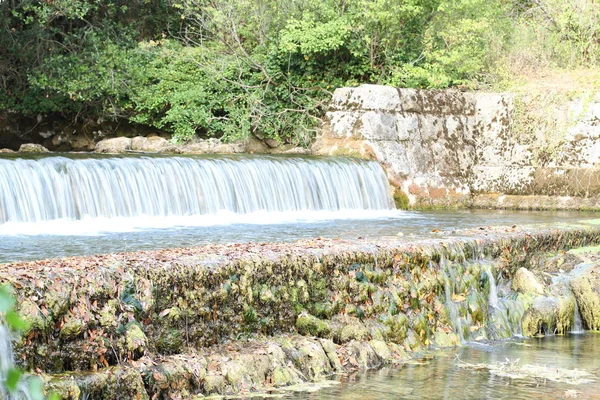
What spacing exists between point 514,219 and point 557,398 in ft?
26.2

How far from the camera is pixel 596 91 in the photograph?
1675cm

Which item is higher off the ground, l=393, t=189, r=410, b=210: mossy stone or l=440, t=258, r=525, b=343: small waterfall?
l=393, t=189, r=410, b=210: mossy stone

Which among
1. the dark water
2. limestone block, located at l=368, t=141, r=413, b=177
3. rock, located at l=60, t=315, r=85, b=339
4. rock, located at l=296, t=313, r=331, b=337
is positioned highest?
limestone block, located at l=368, t=141, r=413, b=177

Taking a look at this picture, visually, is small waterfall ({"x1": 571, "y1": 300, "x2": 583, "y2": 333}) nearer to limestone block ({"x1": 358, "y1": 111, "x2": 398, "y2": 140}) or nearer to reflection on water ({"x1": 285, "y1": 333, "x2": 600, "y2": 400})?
reflection on water ({"x1": 285, "y1": 333, "x2": 600, "y2": 400})

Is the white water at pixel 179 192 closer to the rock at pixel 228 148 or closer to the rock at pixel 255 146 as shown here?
the rock at pixel 228 148

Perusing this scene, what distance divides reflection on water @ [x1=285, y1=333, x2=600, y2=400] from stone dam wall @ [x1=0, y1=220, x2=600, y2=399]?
32 centimetres

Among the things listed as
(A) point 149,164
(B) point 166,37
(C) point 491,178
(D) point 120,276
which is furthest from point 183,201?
(B) point 166,37

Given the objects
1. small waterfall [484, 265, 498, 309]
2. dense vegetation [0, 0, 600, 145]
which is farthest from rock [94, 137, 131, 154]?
small waterfall [484, 265, 498, 309]

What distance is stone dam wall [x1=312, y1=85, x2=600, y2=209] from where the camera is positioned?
16438 millimetres

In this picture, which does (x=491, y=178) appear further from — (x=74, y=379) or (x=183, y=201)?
(x=74, y=379)

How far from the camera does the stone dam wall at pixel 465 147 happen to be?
1644cm

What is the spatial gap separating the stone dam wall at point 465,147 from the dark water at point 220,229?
1175 millimetres

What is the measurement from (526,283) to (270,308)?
3427 mm

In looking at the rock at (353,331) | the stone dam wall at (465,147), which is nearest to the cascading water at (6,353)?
the rock at (353,331)
